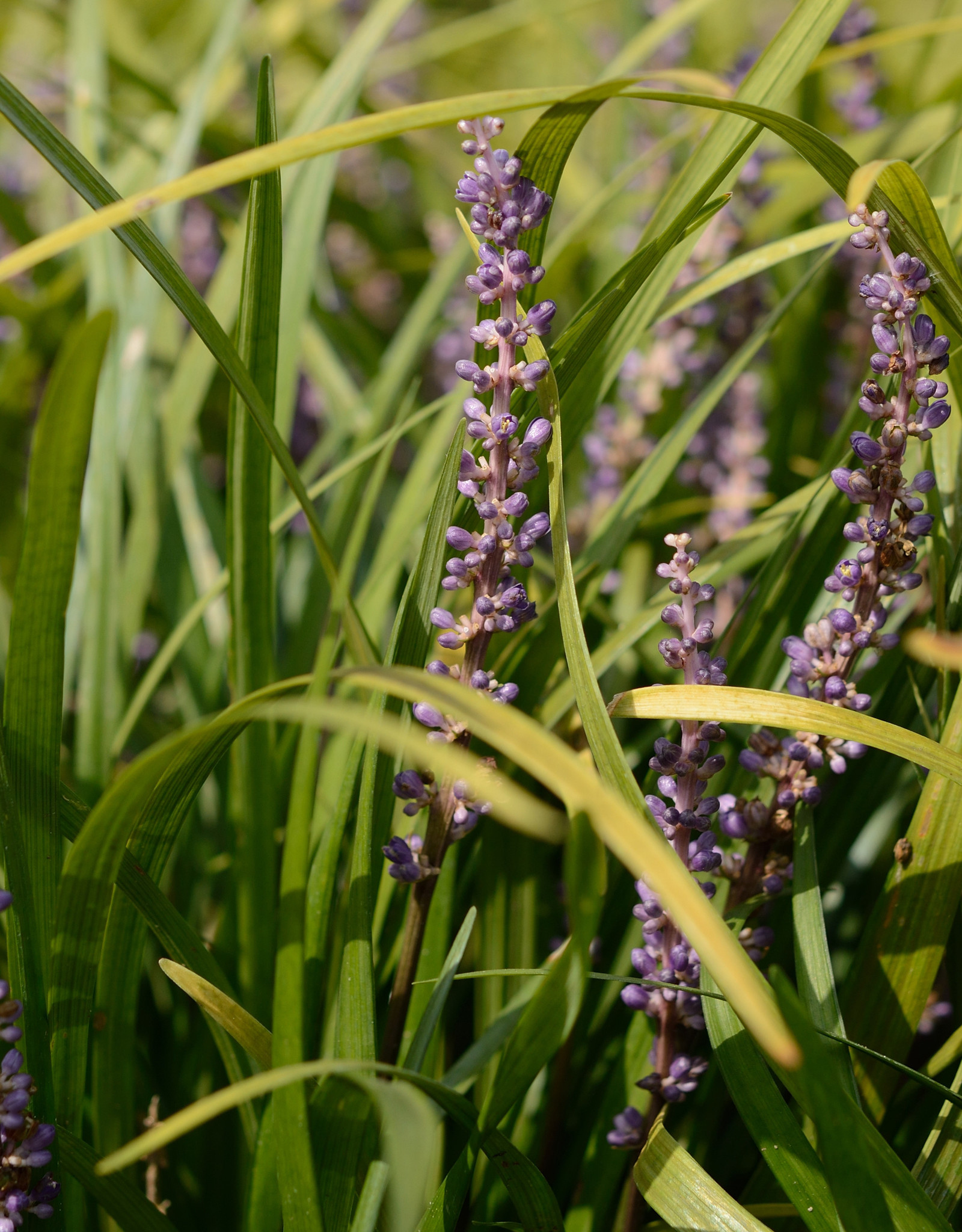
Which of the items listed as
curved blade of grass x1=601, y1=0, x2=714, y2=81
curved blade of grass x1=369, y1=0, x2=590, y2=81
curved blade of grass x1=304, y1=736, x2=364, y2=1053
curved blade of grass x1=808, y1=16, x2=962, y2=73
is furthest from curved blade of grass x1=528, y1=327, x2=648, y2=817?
curved blade of grass x1=369, y1=0, x2=590, y2=81

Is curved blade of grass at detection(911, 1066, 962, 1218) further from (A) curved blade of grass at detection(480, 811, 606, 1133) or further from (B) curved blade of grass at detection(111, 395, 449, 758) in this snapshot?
(B) curved blade of grass at detection(111, 395, 449, 758)

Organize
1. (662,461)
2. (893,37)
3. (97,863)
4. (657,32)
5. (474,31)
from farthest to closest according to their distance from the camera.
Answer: (474,31) → (657,32) → (893,37) → (662,461) → (97,863)

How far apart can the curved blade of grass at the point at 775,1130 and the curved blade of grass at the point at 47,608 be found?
57 cm

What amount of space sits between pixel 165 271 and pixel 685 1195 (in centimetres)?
85

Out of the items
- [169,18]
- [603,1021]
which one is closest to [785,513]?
[603,1021]

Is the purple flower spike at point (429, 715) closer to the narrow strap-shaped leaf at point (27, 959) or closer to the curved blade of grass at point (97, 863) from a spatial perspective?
the curved blade of grass at point (97, 863)

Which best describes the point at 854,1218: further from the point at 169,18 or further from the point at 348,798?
the point at 169,18

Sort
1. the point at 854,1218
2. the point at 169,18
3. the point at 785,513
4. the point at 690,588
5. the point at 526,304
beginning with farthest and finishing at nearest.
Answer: the point at 169,18
the point at 785,513
the point at 526,304
the point at 690,588
the point at 854,1218

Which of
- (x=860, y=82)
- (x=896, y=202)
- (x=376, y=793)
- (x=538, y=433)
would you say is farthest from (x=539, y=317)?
(x=860, y=82)

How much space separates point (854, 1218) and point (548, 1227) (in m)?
0.26

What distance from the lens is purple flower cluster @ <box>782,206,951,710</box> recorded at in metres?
0.78

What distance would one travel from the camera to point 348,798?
84 centimetres

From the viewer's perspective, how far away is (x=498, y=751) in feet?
3.65

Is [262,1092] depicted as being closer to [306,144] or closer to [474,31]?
[306,144]
